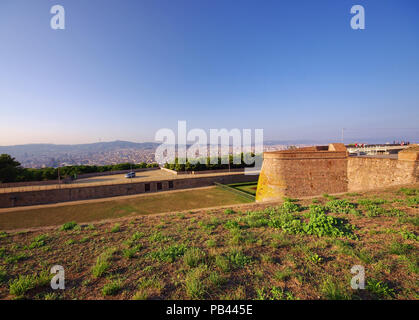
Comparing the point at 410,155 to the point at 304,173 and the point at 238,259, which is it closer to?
the point at 304,173

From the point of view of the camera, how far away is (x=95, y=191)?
19500 mm

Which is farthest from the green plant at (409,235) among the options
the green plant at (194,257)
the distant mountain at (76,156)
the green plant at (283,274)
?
the distant mountain at (76,156)

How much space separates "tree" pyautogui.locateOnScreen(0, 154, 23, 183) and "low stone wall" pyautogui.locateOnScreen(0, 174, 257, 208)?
8.03 meters

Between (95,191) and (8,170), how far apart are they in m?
13.4

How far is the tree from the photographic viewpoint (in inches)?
845

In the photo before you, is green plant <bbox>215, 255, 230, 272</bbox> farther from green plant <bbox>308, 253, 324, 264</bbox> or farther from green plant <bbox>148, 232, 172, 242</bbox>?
green plant <bbox>148, 232, 172, 242</bbox>

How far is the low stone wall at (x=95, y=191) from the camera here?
16984 mm

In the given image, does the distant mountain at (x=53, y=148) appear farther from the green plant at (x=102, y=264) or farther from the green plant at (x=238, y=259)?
the green plant at (x=238, y=259)

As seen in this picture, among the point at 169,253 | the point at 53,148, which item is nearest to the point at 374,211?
the point at 169,253

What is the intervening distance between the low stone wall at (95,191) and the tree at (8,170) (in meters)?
8.03

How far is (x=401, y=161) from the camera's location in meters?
13.3
